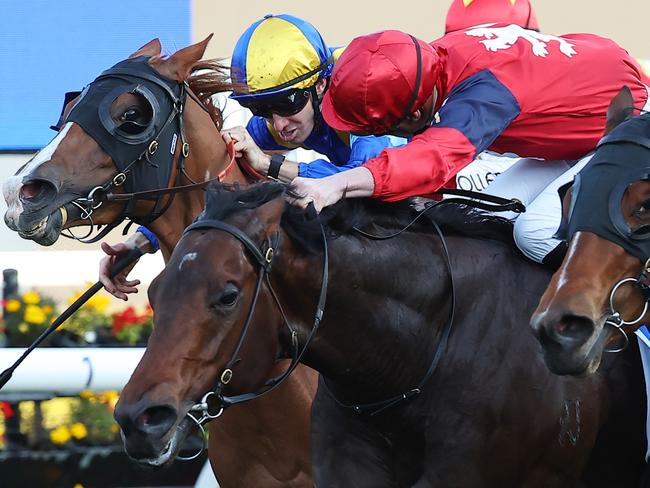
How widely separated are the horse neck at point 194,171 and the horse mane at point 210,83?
0.11 meters

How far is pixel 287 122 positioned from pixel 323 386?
1039 mm

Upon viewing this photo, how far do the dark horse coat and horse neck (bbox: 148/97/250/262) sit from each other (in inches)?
36.7

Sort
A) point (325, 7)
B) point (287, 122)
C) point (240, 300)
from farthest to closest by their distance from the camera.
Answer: point (325, 7)
point (287, 122)
point (240, 300)

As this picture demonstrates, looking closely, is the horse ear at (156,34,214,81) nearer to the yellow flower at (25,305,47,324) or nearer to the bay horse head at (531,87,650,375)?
the bay horse head at (531,87,650,375)

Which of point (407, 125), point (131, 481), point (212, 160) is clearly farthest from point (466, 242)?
point (131, 481)

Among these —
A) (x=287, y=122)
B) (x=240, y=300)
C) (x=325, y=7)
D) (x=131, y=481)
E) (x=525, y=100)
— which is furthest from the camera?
(x=325, y=7)

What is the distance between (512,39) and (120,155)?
1.27m

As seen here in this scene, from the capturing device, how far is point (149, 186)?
370cm

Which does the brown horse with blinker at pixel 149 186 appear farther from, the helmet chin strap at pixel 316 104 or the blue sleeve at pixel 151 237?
the helmet chin strap at pixel 316 104

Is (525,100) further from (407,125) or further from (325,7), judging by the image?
(325,7)

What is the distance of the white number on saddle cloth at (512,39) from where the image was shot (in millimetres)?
3133

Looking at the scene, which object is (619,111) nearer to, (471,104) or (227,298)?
(471,104)

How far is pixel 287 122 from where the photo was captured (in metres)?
3.79

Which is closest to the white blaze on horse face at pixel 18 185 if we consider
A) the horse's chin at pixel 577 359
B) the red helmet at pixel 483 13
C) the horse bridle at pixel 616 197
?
the red helmet at pixel 483 13
